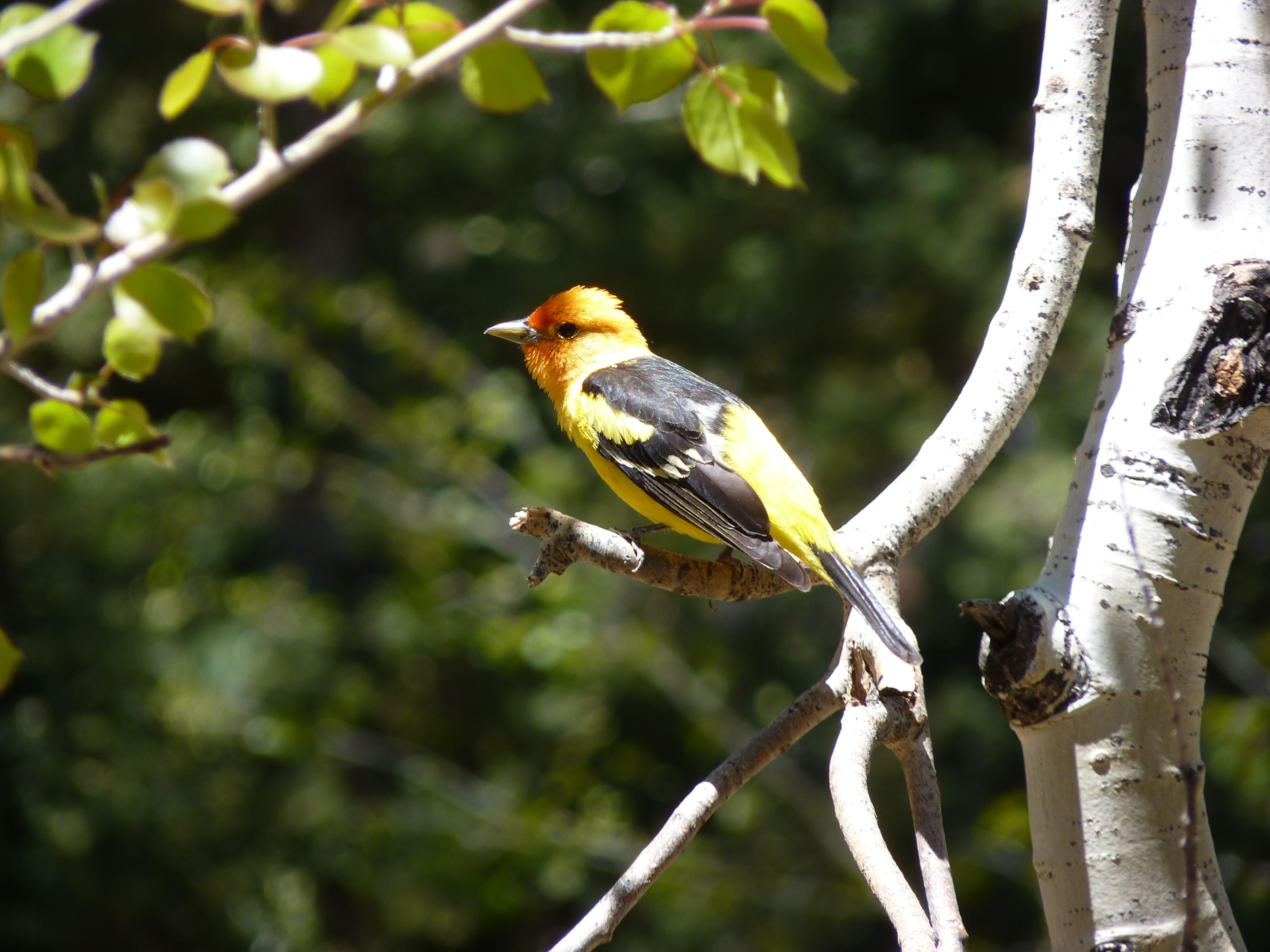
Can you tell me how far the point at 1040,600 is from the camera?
177 centimetres

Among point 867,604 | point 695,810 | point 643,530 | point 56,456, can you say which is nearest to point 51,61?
point 56,456

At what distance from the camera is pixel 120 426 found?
1143mm

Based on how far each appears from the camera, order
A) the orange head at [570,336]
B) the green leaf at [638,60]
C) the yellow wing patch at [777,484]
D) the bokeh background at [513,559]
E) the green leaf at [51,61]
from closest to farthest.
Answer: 1. the green leaf at [51,61]
2. the green leaf at [638,60]
3. the yellow wing patch at [777,484]
4. the orange head at [570,336]
5. the bokeh background at [513,559]

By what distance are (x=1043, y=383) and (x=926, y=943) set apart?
5.66 m

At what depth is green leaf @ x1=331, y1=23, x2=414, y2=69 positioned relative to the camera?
92cm

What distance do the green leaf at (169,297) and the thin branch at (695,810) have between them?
3.16 feet

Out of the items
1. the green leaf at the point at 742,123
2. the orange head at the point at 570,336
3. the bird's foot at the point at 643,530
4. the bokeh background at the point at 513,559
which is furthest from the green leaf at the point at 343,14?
the bokeh background at the point at 513,559

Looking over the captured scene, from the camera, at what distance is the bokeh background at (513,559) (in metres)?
6.34

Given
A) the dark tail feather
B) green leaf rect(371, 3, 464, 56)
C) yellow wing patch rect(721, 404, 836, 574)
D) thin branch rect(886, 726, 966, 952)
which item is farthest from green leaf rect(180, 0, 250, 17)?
yellow wing patch rect(721, 404, 836, 574)

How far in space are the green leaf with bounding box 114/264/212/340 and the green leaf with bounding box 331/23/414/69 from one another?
0.23 meters

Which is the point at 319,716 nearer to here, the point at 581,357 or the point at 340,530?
the point at 340,530

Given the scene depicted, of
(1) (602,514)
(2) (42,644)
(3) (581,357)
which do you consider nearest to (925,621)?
(1) (602,514)

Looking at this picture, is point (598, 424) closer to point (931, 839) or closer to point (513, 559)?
point (931, 839)

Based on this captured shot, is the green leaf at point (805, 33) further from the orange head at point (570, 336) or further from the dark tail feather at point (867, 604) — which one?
the orange head at point (570, 336)
